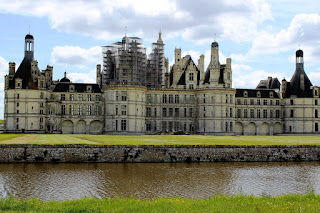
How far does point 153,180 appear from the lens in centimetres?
2845

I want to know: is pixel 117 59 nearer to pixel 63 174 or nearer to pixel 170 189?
pixel 63 174

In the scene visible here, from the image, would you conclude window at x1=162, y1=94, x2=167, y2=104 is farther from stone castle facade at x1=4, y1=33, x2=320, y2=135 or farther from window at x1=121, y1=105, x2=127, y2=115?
window at x1=121, y1=105, x2=127, y2=115

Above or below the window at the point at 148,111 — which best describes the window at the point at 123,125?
below

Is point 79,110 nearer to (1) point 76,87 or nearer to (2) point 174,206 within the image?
(1) point 76,87

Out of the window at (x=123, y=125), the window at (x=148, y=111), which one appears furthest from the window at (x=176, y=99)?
the window at (x=123, y=125)

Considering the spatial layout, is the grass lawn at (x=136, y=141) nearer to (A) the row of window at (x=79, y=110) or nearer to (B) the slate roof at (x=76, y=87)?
(A) the row of window at (x=79, y=110)

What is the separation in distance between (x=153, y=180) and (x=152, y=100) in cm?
5081

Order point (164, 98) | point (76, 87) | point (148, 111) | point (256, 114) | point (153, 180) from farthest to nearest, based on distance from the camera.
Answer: point (256, 114), point (164, 98), point (148, 111), point (76, 87), point (153, 180)

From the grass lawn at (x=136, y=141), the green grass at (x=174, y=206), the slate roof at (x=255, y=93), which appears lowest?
the green grass at (x=174, y=206)

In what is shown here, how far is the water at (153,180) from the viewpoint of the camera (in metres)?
23.8

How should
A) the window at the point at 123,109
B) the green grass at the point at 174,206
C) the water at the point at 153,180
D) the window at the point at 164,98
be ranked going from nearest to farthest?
the green grass at the point at 174,206 < the water at the point at 153,180 < the window at the point at 123,109 < the window at the point at 164,98

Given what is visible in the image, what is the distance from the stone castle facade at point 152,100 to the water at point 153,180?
120 ft

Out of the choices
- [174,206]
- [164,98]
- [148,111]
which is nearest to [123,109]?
[148,111]

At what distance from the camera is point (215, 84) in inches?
3125
